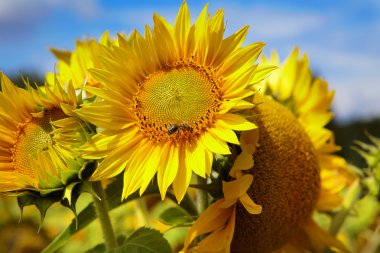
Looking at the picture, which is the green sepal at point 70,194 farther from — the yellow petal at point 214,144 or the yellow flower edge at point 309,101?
the yellow flower edge at point 309,101

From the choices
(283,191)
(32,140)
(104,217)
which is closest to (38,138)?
(32,140)

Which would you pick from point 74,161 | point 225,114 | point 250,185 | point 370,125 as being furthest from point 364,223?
point 370,125

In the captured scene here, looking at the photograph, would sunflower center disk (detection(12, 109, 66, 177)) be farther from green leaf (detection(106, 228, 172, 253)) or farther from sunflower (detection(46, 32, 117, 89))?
green leaf (detection(106, 228, 172, 253))

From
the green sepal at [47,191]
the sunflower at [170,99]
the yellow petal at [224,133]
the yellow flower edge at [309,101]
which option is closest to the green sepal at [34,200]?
the green sepal at [47,191]

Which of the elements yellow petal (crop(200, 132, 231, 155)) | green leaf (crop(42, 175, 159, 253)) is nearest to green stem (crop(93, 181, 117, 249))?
green leaf (crop(42, 175, 159, 253))

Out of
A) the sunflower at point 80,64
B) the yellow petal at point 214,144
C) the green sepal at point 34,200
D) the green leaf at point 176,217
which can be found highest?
the sunflower at point 80,64

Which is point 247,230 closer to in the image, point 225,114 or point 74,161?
point 225,114
